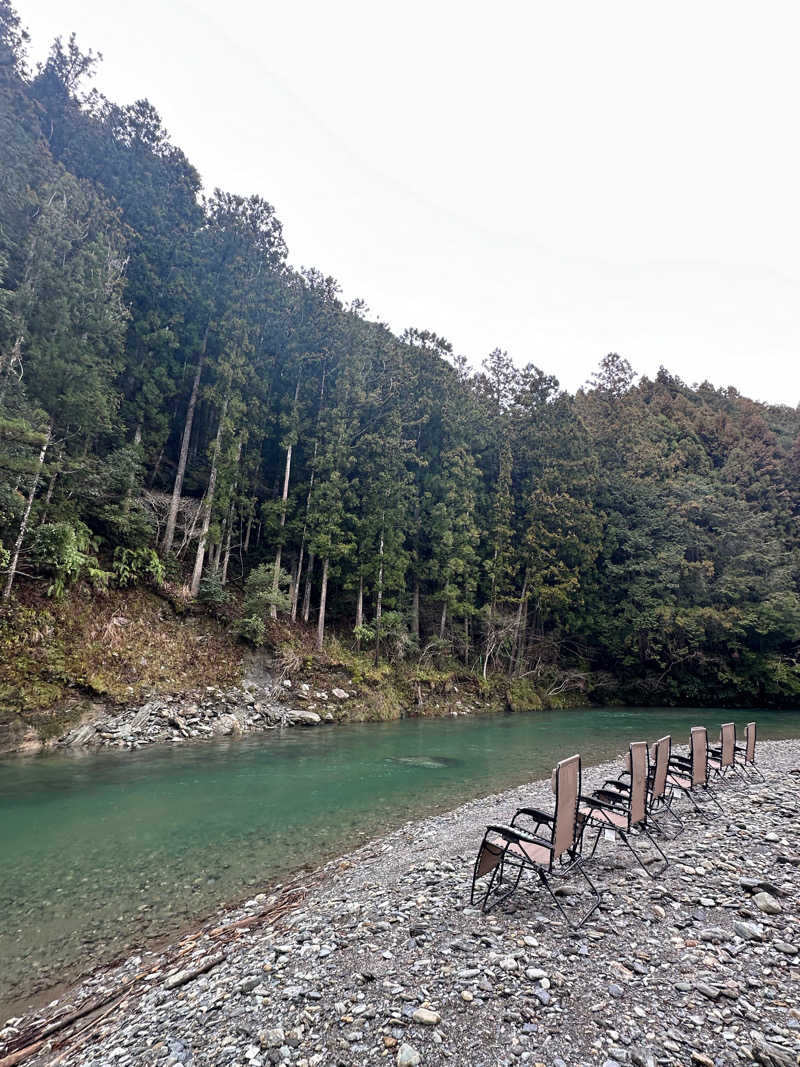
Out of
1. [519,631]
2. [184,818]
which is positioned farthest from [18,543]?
[519,631]

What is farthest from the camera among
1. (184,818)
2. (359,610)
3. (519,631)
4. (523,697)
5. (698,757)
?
(519,631)

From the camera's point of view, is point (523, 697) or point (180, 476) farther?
point (523, 697)

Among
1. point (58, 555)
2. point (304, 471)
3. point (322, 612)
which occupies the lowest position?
point (322, 612)

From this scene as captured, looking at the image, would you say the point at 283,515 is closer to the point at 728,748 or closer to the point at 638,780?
the point at 728,748

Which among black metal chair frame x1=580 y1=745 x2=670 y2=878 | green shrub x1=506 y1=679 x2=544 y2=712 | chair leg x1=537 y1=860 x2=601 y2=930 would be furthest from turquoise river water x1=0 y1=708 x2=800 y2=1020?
green shrub x1=506 y1=679 x2=544 y2=712

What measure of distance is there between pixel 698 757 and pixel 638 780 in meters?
3.03

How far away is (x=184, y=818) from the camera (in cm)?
812

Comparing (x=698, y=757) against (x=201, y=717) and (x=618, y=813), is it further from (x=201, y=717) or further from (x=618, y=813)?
(x=201, y=717)

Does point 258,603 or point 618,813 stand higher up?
point 258,603

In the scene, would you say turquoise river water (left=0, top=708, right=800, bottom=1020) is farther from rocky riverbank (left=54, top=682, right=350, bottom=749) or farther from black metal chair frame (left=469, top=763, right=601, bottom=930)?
black metal chair frame (left=469, top=763, right=601, bottom=930)

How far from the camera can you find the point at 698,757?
7.84 meters

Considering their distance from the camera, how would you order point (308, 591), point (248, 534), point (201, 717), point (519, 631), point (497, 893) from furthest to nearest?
point (519, 631), point (248, 534), point (308, 591), point (201, 717), point (497, 893)

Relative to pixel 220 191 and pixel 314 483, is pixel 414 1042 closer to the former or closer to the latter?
pixel 314 483

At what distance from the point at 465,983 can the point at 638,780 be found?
11.0ft
